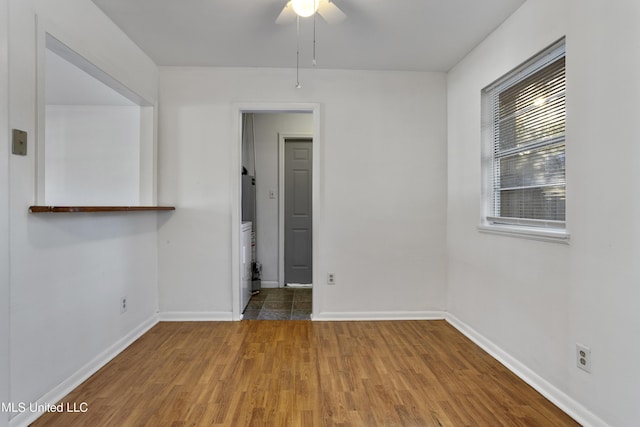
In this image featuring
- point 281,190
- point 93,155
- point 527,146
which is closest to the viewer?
point 527,146

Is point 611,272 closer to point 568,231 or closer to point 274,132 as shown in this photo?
point 568,231

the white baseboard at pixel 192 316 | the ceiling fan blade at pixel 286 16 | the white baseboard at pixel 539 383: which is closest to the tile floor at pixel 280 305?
the white baseboard at pixel 192 316

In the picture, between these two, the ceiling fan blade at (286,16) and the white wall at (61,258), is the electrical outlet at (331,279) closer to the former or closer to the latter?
the white wall at (61,258)

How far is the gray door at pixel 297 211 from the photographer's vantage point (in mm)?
4566

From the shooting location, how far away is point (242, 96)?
3.07 metres

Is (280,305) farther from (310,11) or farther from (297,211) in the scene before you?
(310,11)

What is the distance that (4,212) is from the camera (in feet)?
4.81

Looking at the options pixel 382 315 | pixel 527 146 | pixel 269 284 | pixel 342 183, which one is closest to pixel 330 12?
pixel 342 183

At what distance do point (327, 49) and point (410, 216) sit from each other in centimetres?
164

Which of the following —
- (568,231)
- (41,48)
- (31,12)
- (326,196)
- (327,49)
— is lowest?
(568,231)

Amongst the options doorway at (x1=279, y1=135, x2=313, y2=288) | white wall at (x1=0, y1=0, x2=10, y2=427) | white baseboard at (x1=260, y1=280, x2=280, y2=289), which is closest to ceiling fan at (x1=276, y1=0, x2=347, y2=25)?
white wall at (x1=0, y1=0, x2=10, y2=427)

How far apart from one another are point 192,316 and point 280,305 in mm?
927

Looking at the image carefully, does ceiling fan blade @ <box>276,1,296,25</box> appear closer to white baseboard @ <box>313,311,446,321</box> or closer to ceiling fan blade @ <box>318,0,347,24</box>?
ceiling fan blade @ <box>318,0,347,24</box>

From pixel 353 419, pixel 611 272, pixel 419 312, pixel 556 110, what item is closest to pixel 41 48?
pixel 353 419
